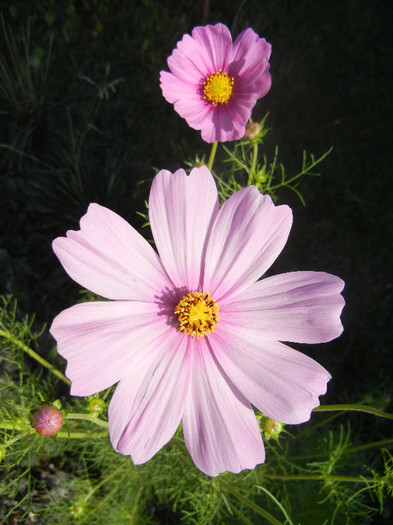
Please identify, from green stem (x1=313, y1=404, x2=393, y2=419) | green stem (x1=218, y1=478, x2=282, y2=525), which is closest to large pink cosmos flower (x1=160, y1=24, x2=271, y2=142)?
green stem (x1=313, y1=404, x2=393, y2=419)

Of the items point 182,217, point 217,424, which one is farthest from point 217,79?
point 217,424

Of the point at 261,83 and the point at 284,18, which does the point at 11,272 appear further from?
the point at 284,18

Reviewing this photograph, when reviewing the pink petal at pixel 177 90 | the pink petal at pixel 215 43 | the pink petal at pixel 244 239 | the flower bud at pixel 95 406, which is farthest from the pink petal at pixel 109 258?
the pink petal at pixel 215 43

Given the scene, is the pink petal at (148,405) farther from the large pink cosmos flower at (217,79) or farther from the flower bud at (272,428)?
the large pink cosmos flower at (217,79)

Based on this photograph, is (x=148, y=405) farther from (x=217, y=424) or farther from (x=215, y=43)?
(x=215, y=43)

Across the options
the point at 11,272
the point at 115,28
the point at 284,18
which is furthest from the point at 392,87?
the point at 11,272

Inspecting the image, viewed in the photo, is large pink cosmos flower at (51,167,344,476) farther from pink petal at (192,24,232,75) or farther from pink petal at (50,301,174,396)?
pink petal at (192,24,232,75)
